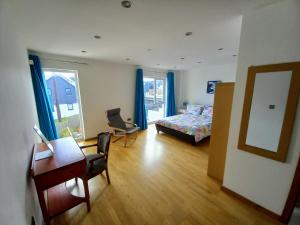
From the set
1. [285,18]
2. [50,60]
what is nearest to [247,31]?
[285,18]

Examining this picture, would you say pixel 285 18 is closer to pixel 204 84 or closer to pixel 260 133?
pixel 260 133

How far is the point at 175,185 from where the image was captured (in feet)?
7.11

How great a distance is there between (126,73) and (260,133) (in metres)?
3.96

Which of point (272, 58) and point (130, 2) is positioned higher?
point (130, 2)

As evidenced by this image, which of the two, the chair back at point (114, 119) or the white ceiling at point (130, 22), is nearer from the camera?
the white ceiling at point (130, 22)

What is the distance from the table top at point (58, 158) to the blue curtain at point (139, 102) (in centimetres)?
294

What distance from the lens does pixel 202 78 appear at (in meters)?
5.30

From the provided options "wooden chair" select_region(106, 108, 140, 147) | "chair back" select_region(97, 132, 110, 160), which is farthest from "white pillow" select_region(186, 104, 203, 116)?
"chair back" select_region(97, 132, 110, 160)

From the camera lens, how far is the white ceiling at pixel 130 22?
4.36ft

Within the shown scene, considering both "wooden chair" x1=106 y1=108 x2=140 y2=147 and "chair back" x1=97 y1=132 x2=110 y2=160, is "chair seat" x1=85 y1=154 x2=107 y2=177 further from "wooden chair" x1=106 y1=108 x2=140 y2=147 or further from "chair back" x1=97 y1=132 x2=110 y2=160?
"wooden chair" x1=106 y1=108 x2=140 y2=147

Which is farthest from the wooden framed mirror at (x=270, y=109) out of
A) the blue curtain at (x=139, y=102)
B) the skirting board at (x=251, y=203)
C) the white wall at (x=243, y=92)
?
the blue curtain at (x=139, y=102)

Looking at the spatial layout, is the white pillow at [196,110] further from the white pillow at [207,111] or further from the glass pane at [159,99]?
the glass pane at [159,99]

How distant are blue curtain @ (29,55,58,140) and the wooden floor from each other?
1.62m

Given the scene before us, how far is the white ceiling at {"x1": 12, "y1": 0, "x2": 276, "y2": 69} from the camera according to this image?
1329 mm
